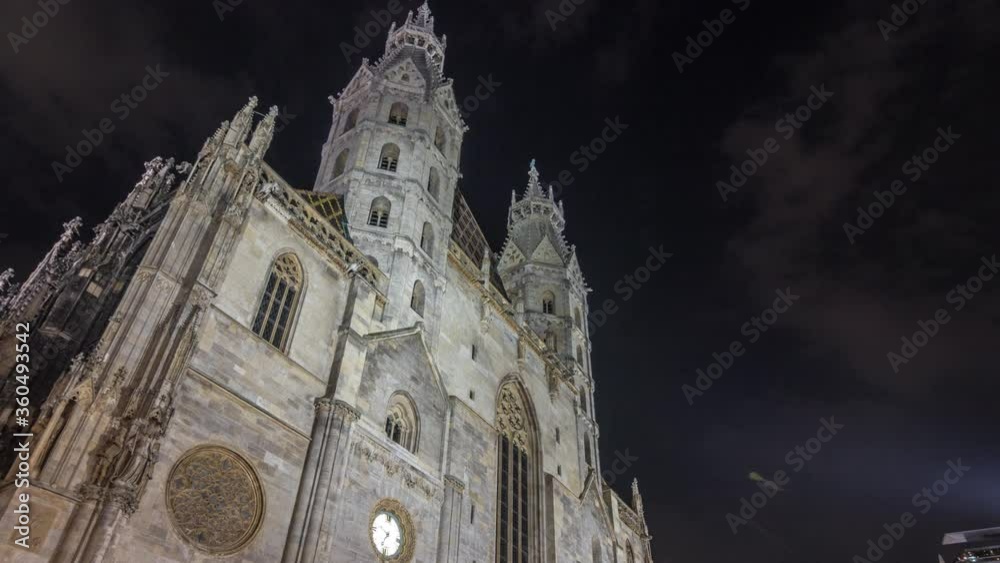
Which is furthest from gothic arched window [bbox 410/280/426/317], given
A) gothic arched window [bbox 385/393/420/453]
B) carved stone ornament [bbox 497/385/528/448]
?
carved stone ornament [bbox 497/385/528/448]

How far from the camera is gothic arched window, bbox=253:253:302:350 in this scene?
1822cm

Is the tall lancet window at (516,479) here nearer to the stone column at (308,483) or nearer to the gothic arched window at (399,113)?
the stone column at (308,483)

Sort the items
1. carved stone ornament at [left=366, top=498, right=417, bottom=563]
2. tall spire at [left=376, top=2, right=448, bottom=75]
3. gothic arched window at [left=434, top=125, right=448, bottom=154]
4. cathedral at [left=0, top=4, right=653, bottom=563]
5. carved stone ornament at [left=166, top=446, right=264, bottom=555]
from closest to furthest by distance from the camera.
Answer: cathedral at [left=0, top=4, right=653, bottom=563] → carved stone ornament at [left=166, top=446, right=264, bottom=555] → carved stone ornament at [left=366, top=498, right=417, bottom=563] → gothic arched window at [left=434, top=125, right=448, bottom=154] → tall spire at [left=376, top=2, right=448, bottom=75]

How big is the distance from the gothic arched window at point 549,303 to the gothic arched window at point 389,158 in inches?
647

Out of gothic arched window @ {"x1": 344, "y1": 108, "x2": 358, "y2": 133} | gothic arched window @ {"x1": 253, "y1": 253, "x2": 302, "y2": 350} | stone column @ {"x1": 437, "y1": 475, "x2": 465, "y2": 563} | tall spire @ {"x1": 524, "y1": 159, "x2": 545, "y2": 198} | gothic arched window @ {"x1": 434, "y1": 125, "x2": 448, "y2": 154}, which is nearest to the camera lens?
gothic arched window @ {"x1": 253, "y1": 253, "x2": 302, "y2": 350}

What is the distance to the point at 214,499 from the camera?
581 inches

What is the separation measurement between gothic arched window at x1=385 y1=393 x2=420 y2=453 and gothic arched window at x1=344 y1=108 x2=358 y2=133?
14526 millimetres

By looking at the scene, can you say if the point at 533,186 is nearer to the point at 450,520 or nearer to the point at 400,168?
the point at 400,168

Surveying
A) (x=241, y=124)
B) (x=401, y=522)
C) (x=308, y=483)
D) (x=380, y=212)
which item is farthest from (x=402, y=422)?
(x=241, y=124)

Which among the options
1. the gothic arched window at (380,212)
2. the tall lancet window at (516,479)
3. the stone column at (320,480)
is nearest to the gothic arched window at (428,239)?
the gothic arched window at (380,212)

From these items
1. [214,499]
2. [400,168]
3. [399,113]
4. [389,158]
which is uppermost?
[399,113]

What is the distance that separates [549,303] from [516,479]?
15.6m

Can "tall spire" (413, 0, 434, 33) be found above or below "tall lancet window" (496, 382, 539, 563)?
above

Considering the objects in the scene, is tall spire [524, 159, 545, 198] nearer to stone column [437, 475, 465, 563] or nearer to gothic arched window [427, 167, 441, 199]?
gothic arched window [427, 167, 441, 199]
